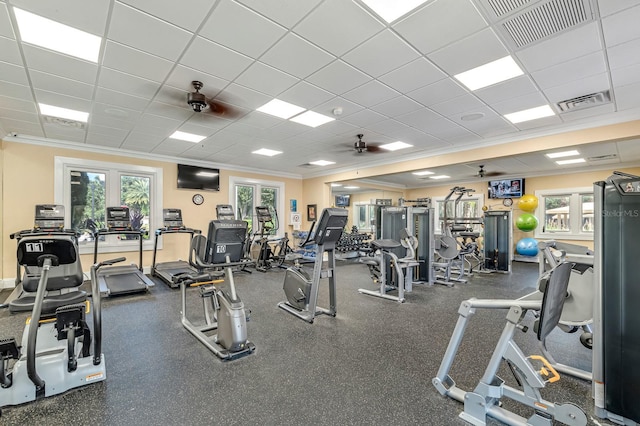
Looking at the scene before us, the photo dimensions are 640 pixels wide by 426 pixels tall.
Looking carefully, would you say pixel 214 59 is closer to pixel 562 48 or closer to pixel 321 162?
pixel 562 48

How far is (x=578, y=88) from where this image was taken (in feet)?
10.9

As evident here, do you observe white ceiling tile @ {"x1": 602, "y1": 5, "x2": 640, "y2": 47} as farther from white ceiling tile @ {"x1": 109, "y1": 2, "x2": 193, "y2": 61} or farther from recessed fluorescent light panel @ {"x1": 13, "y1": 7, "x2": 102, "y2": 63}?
recessed fluorescent light panel @ {"x1": 13, "y1": 7, "x2": 102, "y2": 63}

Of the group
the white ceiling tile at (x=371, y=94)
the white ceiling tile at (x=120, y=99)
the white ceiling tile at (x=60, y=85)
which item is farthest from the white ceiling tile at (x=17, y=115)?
the white ceiling tile at (x=371, y=94)

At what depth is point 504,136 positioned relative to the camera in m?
5.16

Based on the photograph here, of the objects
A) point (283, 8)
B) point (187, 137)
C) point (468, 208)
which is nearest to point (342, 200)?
point (468, 208)

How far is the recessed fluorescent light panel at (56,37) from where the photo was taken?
2.24 metres

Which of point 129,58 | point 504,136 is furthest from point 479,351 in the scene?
point 129,58

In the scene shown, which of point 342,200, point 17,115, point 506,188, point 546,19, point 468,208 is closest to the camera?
point 546,19

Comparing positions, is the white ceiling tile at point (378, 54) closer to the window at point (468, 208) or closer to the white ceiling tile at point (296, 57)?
the white ceiling tile at point (296, 57)

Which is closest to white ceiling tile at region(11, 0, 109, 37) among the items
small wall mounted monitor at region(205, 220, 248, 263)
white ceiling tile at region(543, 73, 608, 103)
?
small wall mounted monitor at region(205, 220, 248, 263)

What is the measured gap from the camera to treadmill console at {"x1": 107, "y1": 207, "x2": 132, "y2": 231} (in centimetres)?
528

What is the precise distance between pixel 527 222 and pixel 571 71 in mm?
6842

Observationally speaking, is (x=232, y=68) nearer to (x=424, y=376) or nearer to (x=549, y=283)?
(x=549, y=283)

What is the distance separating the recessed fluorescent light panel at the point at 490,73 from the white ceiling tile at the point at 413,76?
0.27m
